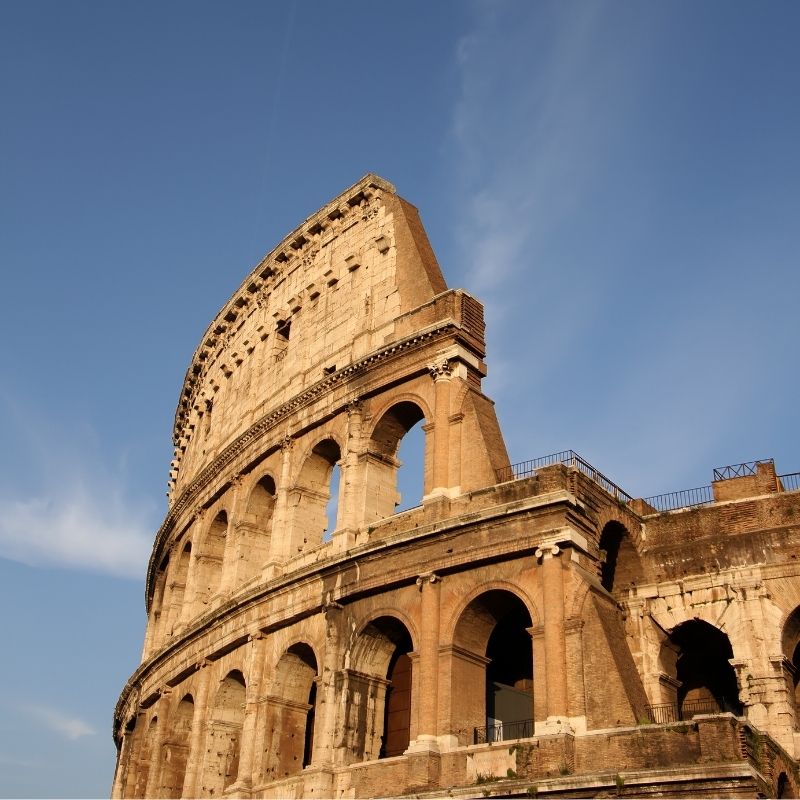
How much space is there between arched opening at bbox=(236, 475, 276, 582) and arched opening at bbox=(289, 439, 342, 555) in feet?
5.88

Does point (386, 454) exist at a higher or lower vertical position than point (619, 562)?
higher

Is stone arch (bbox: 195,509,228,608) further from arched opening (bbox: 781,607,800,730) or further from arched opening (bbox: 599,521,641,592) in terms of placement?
arched opening (bbox: 781,607,800,730)

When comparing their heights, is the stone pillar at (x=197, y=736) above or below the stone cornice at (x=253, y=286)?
below

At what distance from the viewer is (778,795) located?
51.4ft

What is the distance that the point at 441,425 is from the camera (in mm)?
20828

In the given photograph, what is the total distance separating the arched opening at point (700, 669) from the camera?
65.3 ft

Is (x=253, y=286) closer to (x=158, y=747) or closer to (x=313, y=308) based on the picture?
(x=313, y=308)

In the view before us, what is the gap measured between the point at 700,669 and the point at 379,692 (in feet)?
21.4

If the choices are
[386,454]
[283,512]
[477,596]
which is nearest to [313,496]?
[283,512]

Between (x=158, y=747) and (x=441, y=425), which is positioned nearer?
(x=441, y=425)

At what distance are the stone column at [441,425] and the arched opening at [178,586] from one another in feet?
37.0

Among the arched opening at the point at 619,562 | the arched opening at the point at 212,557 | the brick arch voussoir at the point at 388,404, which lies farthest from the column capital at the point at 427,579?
the arched opening at the point at 212,557

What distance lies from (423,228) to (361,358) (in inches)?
183

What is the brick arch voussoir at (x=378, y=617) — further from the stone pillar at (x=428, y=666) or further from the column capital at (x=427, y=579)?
the column capital at (x=427, y=579)
